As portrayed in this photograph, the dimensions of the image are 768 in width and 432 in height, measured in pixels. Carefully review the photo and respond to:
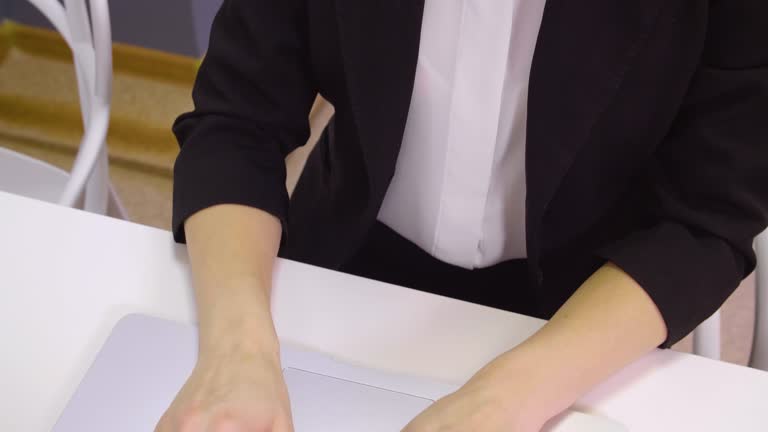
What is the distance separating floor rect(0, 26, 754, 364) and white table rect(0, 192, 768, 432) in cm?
99

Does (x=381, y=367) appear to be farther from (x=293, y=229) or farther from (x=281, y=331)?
(x=293, y=229)

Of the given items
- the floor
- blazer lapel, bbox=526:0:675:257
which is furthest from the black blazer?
the floor

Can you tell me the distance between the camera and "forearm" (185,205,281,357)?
19.0 inches

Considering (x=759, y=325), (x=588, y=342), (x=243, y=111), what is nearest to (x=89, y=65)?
(x=243, y=111)

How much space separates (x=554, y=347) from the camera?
0.48 meters

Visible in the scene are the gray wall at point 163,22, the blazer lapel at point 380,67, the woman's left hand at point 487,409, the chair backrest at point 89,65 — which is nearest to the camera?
the woman's left hand at point 487,409

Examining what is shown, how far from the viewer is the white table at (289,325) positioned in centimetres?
47

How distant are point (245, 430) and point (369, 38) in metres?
0.29

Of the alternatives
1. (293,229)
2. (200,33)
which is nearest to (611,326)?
(293,229)

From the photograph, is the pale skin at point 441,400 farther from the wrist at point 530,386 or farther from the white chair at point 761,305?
the white chair at point 761,305

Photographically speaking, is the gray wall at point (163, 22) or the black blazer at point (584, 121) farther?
the gray wall at point (163, 22)

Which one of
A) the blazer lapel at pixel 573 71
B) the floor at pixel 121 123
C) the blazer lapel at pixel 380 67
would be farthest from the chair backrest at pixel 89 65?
the floor at pixel 121 123

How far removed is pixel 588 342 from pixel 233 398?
0.76ft

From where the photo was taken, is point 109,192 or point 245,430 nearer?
point 245,430
